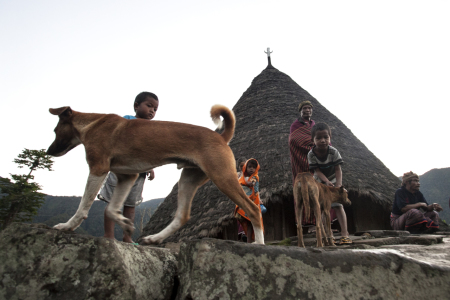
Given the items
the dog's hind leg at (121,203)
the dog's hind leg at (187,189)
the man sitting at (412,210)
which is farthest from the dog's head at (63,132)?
the man sitting at (412,210)

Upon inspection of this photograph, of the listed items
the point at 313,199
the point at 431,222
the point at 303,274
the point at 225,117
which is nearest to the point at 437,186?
the point at 431,222

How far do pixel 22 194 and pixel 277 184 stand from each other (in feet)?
51.0

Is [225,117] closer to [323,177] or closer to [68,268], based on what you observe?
[68,268]

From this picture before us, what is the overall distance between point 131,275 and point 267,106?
8990 mm

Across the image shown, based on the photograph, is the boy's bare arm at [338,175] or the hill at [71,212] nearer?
the boy's bare arm at [338,175]

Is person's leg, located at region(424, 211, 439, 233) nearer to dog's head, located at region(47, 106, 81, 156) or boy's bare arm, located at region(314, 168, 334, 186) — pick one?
boy's bare arm, located at region(314, 168, 334, 186)

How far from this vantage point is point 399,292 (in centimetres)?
142

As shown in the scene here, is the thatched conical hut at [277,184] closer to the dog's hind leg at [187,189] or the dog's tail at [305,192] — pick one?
the dog's tail at [305,192]

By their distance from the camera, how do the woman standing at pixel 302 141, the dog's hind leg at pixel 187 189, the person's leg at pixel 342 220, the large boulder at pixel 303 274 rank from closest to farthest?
1. the large boulder at pixel 303 274
2. the dog's hind leg at pixel 187 189
3. the person's leg at pixel 342 220
4. the woman standing at pixel 302 141

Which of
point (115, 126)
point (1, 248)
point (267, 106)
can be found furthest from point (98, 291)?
point (267, 106)

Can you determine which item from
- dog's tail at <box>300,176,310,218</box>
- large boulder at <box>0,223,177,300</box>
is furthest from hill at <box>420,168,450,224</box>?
large boulder at <box>0,223,177,300</box>

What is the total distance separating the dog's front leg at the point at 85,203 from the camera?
5.89ft

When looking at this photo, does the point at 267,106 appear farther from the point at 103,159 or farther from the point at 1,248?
the point at 1,248

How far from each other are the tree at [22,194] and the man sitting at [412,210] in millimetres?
17342
